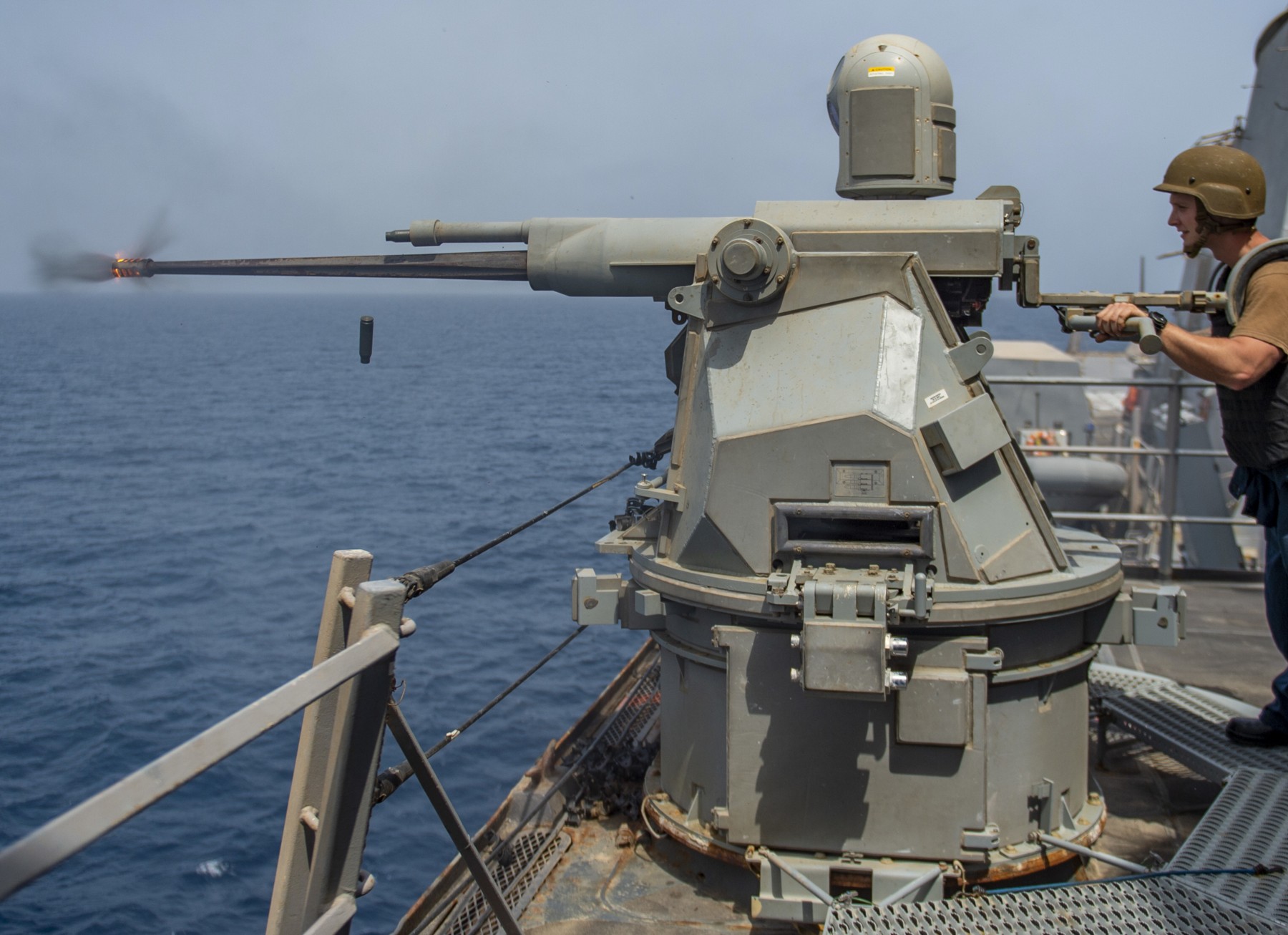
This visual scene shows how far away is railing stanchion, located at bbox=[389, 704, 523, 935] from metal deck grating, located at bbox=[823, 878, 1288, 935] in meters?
1.15

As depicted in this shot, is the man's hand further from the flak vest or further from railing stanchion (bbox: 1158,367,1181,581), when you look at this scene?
railing stanchion (bbox: 1158,367,1181,581)

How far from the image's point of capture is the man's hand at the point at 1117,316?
4.20 meters

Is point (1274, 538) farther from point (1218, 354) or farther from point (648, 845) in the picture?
point (648, 845)

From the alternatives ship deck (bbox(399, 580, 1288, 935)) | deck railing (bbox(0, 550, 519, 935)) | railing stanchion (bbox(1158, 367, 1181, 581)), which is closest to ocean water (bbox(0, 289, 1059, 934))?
ship deck (bbox(399, 580, 1288, 935))

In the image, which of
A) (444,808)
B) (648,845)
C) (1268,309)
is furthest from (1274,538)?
(444,808)

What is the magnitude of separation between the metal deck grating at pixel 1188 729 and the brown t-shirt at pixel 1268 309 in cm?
194

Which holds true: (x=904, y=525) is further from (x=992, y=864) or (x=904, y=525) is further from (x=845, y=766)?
(x=992, y=864)

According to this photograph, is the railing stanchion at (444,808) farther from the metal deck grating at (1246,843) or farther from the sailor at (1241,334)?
the sailor at (1241,334)

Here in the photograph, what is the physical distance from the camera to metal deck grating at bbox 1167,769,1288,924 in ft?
13.1

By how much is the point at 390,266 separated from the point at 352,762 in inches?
147

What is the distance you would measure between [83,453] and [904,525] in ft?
88.6

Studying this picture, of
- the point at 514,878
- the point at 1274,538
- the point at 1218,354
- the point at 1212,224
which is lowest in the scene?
the point at 514,878

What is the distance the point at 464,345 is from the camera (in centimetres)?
7100

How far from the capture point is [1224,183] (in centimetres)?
457
